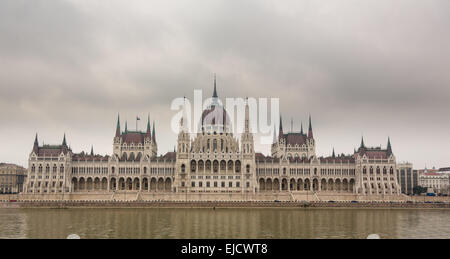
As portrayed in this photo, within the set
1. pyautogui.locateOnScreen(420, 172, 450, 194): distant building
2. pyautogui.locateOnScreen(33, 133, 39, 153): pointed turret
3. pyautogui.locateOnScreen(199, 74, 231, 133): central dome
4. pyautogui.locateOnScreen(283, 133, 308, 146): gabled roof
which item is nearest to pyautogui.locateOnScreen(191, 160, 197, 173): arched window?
pyautogui.locateOnScreen(199, 74, 231, 133): central dome

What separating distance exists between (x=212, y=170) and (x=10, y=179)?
247 ft

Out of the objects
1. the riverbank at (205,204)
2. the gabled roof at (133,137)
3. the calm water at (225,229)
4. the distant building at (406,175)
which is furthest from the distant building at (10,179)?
A: the distant building at (406,175)

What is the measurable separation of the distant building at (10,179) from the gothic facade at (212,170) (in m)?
32.0

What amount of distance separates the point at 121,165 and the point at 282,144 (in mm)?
51835

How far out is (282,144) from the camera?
13562 cm

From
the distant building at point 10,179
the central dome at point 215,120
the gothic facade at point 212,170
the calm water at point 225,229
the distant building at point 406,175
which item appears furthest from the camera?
the distant building at point 406,175

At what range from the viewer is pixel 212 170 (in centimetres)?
11200

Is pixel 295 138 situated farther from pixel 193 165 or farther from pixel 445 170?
pixel 445 170

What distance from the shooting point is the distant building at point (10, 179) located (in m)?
139

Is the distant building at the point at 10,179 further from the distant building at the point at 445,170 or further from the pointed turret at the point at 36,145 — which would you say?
the distant building at the point at 445,170

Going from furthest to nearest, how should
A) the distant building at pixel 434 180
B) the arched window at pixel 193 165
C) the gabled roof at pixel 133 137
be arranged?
the distant building at pixel 434 180, the gabled roof at pixel 133 137, the arched window at pixel 193 165

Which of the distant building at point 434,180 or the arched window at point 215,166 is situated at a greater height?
the arched window at point 215,166
